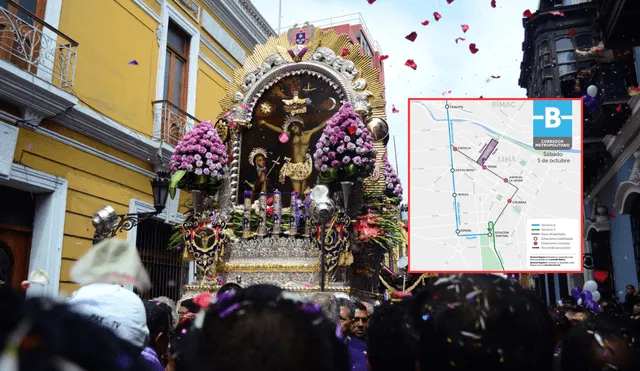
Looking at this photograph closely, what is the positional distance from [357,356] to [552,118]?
2057 millimetres

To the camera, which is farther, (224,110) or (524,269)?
(224,110)

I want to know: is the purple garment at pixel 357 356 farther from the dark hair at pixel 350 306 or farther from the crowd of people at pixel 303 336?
the crowd of people at pixel 303 336

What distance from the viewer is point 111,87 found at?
8852 mm

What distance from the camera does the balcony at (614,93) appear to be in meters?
9.60

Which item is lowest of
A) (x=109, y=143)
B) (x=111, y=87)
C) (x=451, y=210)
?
(x=451, y=210)

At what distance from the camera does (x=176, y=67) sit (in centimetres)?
1091

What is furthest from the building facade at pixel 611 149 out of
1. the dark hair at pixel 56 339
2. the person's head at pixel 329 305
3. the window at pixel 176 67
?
the window at pixel 176 67

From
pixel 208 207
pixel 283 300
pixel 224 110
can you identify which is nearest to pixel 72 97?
pixel 224 110

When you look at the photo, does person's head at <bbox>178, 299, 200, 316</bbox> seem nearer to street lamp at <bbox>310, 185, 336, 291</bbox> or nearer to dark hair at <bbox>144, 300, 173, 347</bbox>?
dark hair at <bbox>144, 300, 173, 347</bbox>

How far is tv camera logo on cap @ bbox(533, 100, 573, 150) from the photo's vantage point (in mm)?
3562

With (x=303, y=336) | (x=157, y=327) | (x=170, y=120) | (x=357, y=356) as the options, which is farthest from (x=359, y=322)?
(x=170, y=120)

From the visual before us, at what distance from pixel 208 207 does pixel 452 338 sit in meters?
5.40

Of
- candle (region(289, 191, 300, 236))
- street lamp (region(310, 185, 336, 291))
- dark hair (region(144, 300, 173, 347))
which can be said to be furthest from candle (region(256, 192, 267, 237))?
dark hair (region(144, 300, 173, 347))

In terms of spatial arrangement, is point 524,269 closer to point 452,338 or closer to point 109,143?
point 452,338
